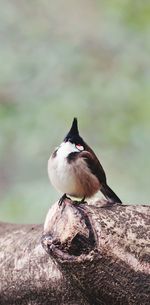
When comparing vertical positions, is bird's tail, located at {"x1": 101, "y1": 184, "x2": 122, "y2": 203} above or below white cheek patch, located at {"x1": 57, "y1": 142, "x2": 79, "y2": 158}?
below

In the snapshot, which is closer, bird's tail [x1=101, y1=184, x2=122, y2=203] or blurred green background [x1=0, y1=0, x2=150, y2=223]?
bird's tail [x1=101, y1=184, x2=122, y2=203]

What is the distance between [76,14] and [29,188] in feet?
2.03

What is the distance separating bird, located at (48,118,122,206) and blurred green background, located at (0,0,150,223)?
0.72 meters

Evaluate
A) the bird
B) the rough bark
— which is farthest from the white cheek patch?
the rough bark

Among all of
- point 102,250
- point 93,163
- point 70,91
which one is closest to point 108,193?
point 93,163

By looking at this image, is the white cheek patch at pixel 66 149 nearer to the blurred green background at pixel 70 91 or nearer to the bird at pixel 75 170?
the bird at pixel 75 170

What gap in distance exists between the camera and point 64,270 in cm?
116

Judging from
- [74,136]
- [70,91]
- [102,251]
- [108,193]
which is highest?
[70,91]

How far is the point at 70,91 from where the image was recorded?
8.84 ft

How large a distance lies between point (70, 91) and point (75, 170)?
1.08 m

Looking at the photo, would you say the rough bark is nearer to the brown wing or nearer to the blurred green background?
the brown wing

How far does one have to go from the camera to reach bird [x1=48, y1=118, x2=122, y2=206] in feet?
5.34

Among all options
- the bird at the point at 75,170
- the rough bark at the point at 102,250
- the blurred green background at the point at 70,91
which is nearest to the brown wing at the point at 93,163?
the bird at the point at 75,170

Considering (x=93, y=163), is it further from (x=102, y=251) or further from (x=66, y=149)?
(x=102, y=251)
